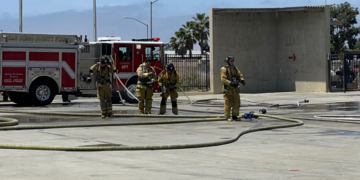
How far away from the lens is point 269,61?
1037 inches

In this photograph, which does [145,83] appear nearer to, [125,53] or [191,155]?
[125,53]

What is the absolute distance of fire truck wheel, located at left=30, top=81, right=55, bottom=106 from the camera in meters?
18.5

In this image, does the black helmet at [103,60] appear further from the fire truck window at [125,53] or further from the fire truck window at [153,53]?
the fire truck window at [153,53]

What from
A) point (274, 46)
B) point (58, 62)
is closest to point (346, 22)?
point (274, 46)

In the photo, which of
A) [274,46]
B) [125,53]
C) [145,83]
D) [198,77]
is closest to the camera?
[145,83]

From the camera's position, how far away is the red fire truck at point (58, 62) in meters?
18.2

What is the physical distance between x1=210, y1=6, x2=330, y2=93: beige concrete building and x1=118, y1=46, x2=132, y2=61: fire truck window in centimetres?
651

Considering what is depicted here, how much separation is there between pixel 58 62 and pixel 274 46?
1180 cm

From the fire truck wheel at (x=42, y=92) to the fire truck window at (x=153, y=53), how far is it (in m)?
3.81

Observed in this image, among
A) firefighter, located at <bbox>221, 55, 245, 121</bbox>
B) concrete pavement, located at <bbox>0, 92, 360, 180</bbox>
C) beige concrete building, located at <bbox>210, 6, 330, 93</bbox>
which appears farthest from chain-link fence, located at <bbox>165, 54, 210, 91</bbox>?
concrete pavement, located at <bbox>0, 92, 360, 180</bbox>

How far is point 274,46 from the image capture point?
2642 centimetres

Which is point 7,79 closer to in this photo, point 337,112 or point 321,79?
A: point 337,112

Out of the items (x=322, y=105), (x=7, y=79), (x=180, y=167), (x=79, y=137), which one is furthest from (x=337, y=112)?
(x=7, y=79)

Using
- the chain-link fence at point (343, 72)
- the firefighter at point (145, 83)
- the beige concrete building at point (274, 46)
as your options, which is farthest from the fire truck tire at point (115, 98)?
the chain-link fence at point (343, 72)
